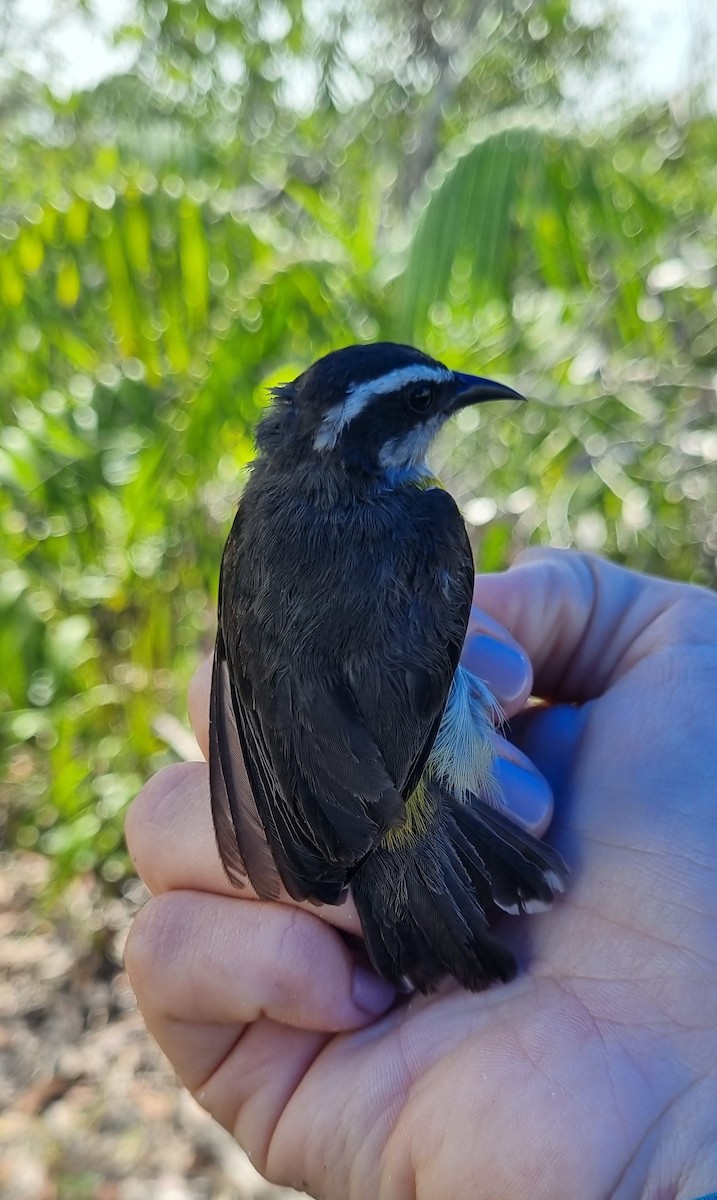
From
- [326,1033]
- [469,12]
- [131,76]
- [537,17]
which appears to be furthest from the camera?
[537,17]

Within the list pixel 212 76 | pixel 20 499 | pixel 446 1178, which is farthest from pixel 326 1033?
pixel 212 76

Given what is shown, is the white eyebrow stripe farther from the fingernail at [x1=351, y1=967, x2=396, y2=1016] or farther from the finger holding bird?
the fingernail at [x1=351, y1=967, x2=396, y2=1016]

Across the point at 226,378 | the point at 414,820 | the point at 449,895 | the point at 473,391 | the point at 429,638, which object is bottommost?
the point at 449,895

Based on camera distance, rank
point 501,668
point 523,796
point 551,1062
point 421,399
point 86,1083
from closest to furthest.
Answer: point 551,1062 < point 523,796 < point 501,668 < point 421,399 < point 86,1083

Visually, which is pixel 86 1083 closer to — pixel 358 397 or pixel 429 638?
pixel 429 638

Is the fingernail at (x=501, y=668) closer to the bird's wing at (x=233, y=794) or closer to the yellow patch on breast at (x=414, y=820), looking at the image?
the yellow patch on breast at (x=414, y=820)

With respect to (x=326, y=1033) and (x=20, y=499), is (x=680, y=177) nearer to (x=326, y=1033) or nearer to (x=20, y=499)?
(x=20, y=499)

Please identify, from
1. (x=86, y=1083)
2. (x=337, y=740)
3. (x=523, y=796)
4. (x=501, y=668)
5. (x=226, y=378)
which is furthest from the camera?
(x=86, y=1083)

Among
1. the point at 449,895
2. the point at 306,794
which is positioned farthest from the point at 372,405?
the point at 449,895
